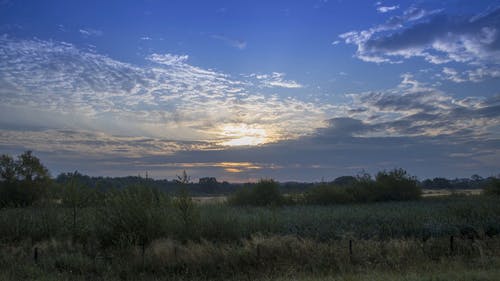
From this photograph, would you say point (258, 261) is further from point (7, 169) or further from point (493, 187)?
point (493, 187)

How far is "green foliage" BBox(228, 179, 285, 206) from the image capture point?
5772 cm

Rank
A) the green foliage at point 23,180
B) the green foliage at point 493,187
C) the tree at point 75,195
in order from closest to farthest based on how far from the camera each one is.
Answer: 1. the tree at point 75,195
2. the green foliage at point 23,180
3. the green foliage at point 493,187

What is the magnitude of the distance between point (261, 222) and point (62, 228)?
12.2 meters

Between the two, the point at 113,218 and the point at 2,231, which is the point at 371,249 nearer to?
the point at 113,218

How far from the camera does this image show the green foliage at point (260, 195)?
57719 mm

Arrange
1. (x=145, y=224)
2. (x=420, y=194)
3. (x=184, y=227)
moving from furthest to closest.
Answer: (x=420, y=194) < (x=184, y=227) < (x=145, y=224)

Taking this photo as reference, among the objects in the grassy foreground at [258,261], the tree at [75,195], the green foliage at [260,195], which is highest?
the tree at [75,195]

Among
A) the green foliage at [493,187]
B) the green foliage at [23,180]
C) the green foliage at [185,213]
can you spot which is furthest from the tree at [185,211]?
the green foliage at [493,187]

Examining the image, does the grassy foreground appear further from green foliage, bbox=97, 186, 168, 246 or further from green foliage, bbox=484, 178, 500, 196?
green foliage, bbox=484, 178, 500, 196

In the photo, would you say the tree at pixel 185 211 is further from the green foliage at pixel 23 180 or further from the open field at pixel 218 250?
the green foliage at pixel 23 180

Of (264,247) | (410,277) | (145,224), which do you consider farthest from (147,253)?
(410,277)

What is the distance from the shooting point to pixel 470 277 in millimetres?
11391

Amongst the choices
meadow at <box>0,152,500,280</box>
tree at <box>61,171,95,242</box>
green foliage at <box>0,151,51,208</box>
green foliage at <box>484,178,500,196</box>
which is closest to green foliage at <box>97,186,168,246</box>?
meadow at <box>0,152,500,280</box>

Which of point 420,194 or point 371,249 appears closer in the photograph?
point 371,249
